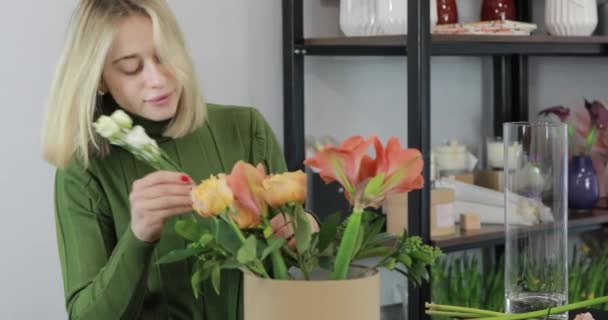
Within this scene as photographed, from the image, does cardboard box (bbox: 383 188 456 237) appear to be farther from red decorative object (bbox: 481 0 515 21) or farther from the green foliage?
red decorative object (bbox: 481 0 515 21)


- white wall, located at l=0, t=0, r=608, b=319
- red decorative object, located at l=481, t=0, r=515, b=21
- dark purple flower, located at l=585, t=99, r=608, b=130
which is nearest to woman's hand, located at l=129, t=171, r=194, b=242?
white wall, located at l=0, t=0, r=608, b=319

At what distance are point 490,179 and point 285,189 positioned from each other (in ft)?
6.92

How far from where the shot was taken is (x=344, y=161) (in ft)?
3.05

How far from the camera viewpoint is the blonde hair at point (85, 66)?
1.46m

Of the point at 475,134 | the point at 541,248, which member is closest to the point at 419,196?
the point at 475,134

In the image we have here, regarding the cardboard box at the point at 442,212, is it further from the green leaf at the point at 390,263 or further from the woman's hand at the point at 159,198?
the green leaf at the point at 390,263

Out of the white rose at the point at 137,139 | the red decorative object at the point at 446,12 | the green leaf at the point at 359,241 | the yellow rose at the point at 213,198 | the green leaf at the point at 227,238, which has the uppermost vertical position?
the red decorative object at the point at 446,12

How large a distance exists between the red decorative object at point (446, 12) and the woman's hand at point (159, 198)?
1685 millimetres

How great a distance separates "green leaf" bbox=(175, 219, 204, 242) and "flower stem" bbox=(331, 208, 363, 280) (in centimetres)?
14

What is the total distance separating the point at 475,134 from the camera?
3.17m

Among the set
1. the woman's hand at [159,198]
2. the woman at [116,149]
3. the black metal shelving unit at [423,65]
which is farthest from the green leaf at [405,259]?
the black metal shelving unit at [423,65]

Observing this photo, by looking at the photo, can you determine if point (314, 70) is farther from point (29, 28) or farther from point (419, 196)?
point (29, 28)

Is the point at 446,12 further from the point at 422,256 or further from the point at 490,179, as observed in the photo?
the point at 422,256

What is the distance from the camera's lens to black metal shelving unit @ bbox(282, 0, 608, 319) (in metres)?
2.38
